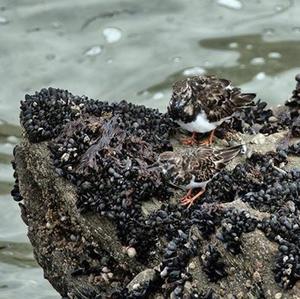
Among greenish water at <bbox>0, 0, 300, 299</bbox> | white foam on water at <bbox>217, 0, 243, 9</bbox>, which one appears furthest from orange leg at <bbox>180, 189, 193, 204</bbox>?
white foam on water at <bbox>217, 0, 243, 9</bbox>

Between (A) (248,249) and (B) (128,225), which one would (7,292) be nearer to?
(B) (128,225)

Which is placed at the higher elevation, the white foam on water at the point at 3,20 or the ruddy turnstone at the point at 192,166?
the ruddy turnstone at the point at 192,166

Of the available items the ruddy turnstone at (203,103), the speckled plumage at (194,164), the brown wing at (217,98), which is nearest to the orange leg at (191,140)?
the ruddy turnstone at (203,103)

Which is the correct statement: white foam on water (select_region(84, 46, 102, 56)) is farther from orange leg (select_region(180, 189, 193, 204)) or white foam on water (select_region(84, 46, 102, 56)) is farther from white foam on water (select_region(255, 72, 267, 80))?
orange leg (select_region(180, 189, 193, 204))

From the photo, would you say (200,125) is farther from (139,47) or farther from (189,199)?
(139,47)

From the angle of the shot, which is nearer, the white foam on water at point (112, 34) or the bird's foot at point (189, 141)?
the bird's foot at point (189, 141)

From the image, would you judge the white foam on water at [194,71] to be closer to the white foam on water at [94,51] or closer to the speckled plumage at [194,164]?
the white foam on water at [94,51]

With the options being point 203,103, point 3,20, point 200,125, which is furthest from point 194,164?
point 3,20
